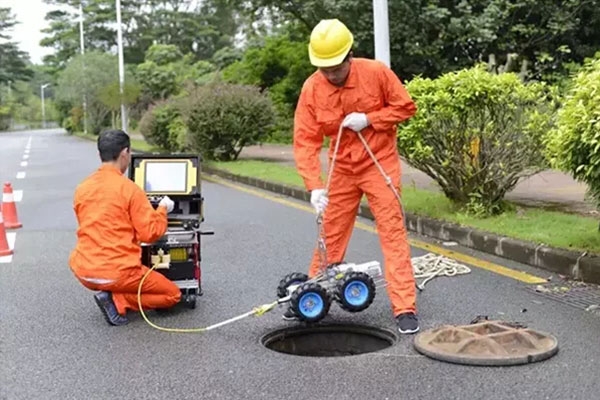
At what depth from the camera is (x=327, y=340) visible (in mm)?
5016

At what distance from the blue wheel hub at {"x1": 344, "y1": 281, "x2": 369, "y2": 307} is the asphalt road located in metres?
0.20

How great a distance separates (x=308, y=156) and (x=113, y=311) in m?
1.59

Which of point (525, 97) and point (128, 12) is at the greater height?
point (128, 12)

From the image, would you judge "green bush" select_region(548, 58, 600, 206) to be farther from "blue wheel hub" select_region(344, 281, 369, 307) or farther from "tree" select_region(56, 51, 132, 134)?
"tree" select_region(56, 51, 132, 134)

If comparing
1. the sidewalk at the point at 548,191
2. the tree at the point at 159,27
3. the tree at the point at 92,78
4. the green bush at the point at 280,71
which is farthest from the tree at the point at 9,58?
the sidewalk at the point at 548,191

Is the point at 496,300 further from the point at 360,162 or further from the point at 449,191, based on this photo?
the point at 449,191

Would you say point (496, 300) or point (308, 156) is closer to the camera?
point (308, 156)

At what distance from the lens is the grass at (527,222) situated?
21.8ft

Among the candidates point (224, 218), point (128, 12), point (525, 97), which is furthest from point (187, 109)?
point (128, 12)

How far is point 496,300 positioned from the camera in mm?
5605

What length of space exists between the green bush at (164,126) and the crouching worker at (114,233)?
46.3 ft

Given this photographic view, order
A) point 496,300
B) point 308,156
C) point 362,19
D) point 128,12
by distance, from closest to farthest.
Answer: point 308,156 → point 496,300 → point 362,19 → point 128,12

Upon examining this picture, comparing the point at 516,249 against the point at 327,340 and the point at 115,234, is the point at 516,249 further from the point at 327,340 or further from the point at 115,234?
the point at 115,234

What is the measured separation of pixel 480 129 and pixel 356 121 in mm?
3346
